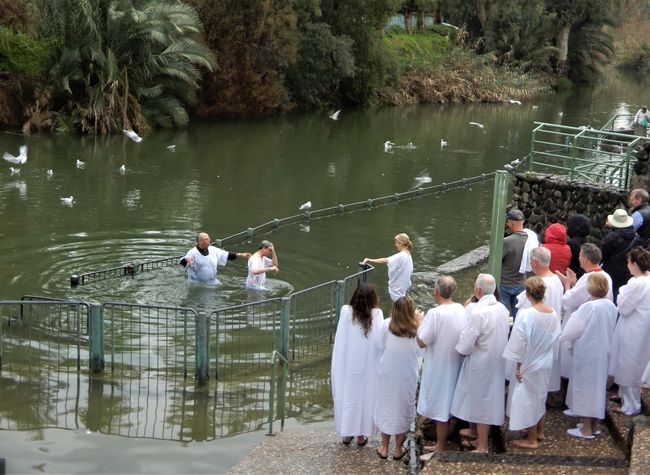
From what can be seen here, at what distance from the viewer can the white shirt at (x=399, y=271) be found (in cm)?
1390

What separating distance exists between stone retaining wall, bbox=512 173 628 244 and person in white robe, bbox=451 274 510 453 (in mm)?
9094

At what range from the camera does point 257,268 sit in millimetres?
15695

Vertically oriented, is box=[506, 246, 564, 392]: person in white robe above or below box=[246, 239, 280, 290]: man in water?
above

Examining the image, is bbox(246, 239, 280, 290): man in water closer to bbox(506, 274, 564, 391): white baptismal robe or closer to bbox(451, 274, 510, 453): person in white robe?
bbox(506, 274, 564, 391): white baptismal robe

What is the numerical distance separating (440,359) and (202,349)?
12.4ft

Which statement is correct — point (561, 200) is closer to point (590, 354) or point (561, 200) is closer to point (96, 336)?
point (590, 354)

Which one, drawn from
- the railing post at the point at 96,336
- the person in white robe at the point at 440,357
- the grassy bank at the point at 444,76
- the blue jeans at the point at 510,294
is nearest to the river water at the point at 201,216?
the railing post at the point at 96,336

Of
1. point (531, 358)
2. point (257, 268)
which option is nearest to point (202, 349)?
point (257, 268)

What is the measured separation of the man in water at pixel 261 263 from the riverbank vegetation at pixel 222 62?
935 inches

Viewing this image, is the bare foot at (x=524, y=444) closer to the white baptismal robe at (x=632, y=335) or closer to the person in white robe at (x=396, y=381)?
the person in white robe at (x=396, y=381)

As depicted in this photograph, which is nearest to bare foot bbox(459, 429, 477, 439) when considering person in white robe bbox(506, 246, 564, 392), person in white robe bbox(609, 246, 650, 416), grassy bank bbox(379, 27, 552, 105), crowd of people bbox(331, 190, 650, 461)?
crowd of people bbox(331, 190, 650, 461)

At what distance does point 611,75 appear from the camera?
90.2 meters

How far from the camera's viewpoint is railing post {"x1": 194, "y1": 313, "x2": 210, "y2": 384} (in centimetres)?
1176

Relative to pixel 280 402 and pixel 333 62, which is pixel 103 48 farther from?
pixel 280 402
